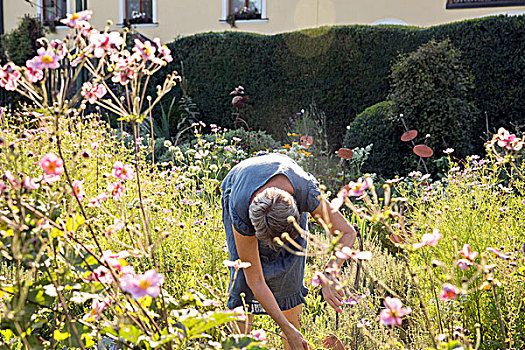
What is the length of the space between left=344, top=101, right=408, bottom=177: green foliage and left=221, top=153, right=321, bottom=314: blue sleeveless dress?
397 centimetres

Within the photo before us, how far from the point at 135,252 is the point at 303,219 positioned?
4.49 feet

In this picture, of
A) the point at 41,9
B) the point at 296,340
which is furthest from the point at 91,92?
the point at 41,9

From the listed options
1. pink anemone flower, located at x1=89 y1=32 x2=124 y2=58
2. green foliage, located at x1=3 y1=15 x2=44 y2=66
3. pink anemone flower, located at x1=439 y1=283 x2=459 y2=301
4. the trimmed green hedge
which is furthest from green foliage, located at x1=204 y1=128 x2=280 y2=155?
green foliage, located at x1=3 y1=15 x2=44 y2=66

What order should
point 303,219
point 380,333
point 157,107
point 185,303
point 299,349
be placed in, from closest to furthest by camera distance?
point 185,303, point 299,349, point 303,219, point 380,333, point 157,107

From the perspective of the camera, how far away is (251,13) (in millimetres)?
11406

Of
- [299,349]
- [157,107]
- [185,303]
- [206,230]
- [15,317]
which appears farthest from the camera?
[157,107]

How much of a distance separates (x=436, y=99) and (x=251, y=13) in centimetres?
643

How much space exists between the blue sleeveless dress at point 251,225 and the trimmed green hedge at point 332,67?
503cm

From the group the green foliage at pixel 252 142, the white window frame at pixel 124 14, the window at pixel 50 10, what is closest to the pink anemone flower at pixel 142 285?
the green foliage at pixel 252 142

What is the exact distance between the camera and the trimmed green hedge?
6680 mm

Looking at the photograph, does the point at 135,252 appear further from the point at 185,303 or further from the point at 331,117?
the point at 331,117

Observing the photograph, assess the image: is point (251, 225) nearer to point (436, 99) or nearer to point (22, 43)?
point (436, 99)

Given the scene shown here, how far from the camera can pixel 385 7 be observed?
33.5ft

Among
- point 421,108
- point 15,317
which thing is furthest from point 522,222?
point 421,108
